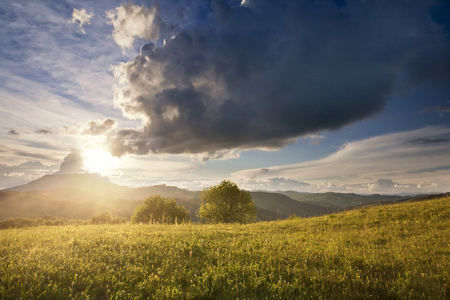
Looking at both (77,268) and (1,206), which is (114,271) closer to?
(77,268)

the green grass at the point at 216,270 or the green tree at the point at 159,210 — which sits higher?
the green grass at the point at 216,270

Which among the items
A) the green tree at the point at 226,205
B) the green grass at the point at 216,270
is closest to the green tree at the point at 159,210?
the green tree at the point at 226,205

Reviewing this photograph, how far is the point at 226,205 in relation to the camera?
5531cm

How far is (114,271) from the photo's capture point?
7.17m

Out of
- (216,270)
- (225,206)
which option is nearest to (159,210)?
(225,206)

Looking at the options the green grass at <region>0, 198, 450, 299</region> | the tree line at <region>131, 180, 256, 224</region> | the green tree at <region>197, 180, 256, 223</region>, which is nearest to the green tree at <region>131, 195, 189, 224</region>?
the tree line at <region>131, 180, 256, 224</region>

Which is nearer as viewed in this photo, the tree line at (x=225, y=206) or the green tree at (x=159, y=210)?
the tree line at (x=225, y=206)

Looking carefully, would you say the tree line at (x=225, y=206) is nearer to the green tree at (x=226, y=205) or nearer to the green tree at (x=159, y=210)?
the green tree at (x=226, y=205)

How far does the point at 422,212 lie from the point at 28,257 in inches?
978

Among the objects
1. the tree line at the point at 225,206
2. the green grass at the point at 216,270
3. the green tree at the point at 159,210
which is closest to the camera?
the green grass at the point at 216,270

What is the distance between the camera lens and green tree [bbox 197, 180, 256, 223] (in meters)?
53.9

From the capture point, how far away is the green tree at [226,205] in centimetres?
5394

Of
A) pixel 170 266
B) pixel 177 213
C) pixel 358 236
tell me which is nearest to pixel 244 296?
pixel 170 266

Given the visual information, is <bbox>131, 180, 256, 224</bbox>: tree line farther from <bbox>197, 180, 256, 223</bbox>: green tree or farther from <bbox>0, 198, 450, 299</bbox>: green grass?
<bbox>0, 198, 450, 299</bbox>: green grass
